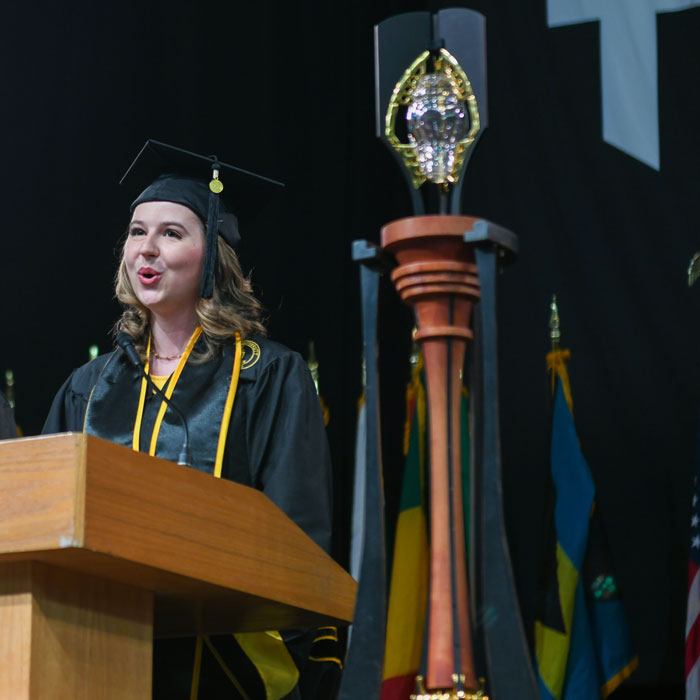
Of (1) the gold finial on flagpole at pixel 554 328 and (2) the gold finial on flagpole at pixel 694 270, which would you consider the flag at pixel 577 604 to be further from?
(2) the gold finial on flagpole at pixel 694 270

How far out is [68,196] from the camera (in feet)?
16.0

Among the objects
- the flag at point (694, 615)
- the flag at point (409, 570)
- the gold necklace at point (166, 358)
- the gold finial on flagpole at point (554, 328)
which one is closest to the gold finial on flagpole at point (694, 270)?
the gold finial on flagpole at point (554, 328)

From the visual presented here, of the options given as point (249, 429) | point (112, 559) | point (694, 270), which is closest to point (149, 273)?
point (249, 429)

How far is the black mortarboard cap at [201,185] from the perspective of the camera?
2.86 metres

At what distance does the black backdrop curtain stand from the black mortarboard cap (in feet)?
5.72

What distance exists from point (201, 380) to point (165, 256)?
0.97ft

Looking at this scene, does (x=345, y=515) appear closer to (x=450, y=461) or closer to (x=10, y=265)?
(x=10, y=265)

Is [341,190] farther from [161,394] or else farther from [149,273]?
[161,394]

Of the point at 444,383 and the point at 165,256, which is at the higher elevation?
the point at 165,256

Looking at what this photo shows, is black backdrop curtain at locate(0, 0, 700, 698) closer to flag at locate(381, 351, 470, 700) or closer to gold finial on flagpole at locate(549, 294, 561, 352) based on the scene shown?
gold finial on flagpole at locate(549, 294, 561, 352)

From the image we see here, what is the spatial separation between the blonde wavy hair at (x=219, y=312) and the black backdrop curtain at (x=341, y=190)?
70.5 inches

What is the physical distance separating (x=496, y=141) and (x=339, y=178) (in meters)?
0.63

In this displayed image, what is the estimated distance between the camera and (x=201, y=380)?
270 centimetres

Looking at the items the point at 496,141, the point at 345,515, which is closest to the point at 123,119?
the point at 496,141
